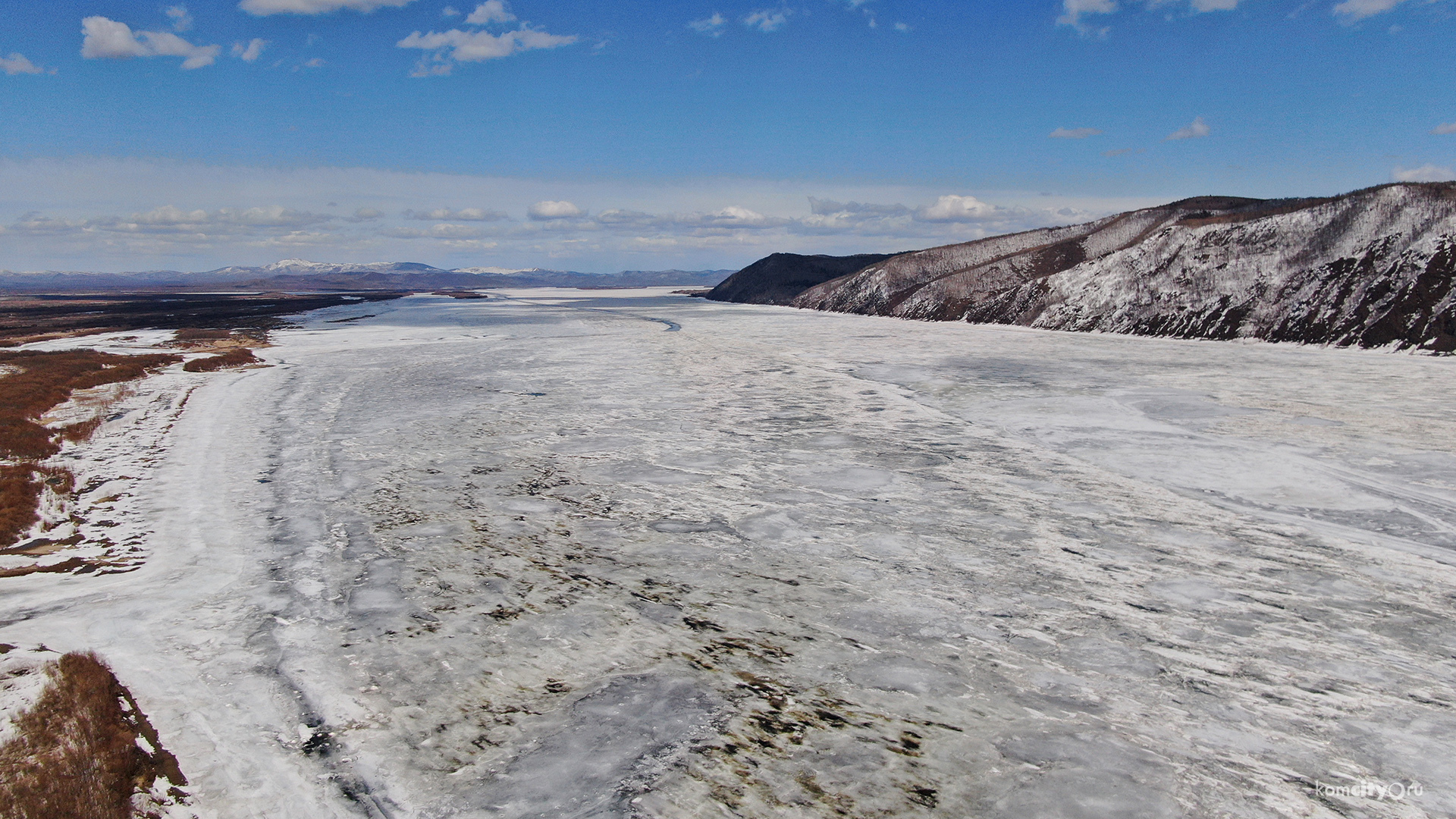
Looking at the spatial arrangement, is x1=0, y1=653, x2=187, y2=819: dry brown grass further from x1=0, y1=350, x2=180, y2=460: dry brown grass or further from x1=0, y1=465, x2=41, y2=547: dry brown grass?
x1=0, y1=350, x2=180, y2=460: dry brown grass

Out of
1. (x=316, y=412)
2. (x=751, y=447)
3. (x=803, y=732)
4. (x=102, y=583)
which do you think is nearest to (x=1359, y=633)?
(x=803, y=732)

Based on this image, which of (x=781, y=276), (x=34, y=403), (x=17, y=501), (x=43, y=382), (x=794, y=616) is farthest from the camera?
(x=781, y=276)

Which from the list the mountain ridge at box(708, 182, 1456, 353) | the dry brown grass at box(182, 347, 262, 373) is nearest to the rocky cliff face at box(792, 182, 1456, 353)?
the mountain ridge at box(708, 182, 1456, 353)

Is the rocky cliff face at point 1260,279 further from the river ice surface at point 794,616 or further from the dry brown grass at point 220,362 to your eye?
the dry brown grass at point 220,362

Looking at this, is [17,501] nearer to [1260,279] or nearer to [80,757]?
[80,757]

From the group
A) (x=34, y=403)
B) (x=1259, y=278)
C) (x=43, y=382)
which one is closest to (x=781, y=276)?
(x=1259, y=278)

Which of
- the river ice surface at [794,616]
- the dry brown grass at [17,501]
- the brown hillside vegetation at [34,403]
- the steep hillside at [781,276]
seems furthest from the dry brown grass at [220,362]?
the steep hillside at [781,276]
